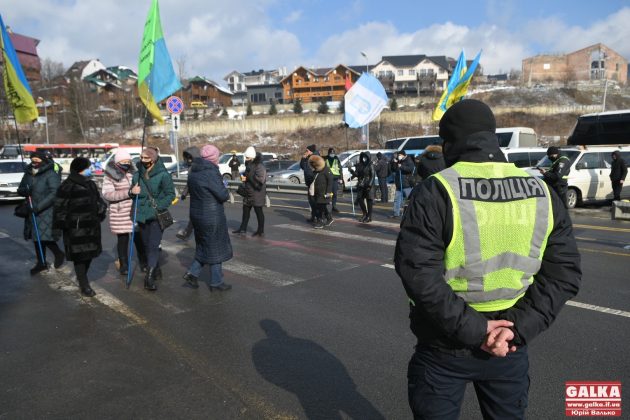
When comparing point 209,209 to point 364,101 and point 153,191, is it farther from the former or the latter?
point 364,101

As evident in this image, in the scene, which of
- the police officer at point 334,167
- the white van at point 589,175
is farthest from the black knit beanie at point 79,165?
the white van at point 589,175

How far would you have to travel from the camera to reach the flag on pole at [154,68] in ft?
22.1

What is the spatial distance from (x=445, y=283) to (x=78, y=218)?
536 cm

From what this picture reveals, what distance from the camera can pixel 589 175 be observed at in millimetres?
14844

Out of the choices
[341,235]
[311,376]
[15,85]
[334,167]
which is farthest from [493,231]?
[334,167]

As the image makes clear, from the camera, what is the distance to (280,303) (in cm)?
586

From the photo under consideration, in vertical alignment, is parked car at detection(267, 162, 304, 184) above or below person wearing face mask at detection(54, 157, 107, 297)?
below

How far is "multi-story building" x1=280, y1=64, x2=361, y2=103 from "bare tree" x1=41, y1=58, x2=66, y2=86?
40580 millimetres

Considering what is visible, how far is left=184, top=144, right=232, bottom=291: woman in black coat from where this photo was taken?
6.17 meters

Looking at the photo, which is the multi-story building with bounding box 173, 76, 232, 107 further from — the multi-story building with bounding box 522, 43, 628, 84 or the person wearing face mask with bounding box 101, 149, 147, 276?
the person wearing face mask with bounding box 101, 149, 147, 276

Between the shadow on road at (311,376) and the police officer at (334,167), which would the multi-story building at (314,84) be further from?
the shadow on road at (311,376)

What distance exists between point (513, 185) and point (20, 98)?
811cm

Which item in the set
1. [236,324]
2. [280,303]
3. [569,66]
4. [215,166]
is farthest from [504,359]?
[569,66]

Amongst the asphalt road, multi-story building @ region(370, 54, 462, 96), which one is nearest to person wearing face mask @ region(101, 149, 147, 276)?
the asphalt road
